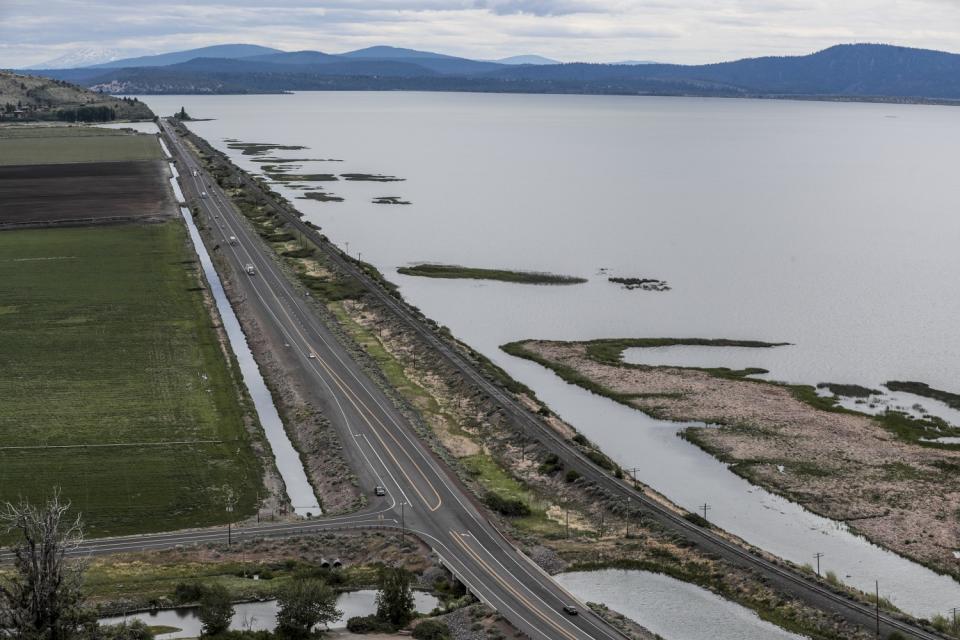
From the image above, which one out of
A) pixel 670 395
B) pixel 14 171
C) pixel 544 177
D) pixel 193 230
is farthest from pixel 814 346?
pixel 14 171

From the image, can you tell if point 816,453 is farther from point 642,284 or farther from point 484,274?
point 484,274

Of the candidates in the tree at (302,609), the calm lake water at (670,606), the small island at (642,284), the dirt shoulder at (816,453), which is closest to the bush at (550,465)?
the dirt shoulder at (816,453)

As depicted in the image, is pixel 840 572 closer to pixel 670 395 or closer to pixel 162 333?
pixel 670 395

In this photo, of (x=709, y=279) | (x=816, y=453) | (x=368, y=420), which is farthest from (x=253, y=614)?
(x=709, y=279)

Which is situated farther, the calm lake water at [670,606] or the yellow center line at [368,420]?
the yellow center line at [368,420]

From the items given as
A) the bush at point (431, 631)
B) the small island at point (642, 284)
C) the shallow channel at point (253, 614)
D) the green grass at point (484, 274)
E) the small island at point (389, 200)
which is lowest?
the shallow channel at point (253, 614)

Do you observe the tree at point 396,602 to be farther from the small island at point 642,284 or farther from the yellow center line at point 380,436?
the small island at point 642,284

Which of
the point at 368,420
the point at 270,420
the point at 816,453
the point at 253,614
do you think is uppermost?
the point at 816,453
